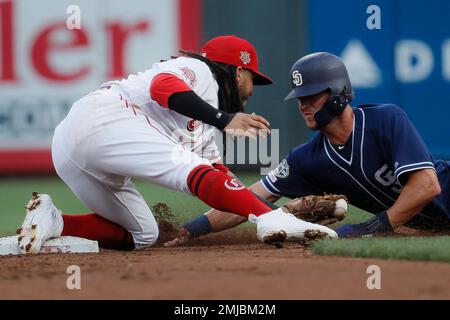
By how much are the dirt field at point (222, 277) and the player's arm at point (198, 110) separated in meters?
0.55

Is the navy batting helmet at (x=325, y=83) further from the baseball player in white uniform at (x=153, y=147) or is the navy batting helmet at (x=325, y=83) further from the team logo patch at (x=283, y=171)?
the team logo patch at (x=283, y=171)

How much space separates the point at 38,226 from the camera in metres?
4.44

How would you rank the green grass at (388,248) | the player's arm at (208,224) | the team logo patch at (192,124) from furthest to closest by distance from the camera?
1. the player's arm at (208,224)
2. the team logo patch at (192,124)
3. the green grass at (388,248)

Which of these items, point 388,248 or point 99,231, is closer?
point 388,248

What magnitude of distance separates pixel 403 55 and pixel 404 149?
490cm

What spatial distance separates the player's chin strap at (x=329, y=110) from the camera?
15.1 feet

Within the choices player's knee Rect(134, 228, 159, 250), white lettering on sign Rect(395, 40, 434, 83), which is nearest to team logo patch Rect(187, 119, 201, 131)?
player's knee Rect(134, 228, 159, 250)

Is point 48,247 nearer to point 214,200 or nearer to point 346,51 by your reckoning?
point 214,200

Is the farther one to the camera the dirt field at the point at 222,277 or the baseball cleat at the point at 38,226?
the baseball cleat at the point at 38,226

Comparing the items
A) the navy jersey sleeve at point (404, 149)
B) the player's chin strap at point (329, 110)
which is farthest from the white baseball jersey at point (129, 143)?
the navy jersey sleeve at point (404, 149)

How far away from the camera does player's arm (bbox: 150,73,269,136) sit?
4.10m

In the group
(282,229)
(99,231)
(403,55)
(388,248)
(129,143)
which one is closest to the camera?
(388,248)

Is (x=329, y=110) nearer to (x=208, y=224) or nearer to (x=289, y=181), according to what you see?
(x=289, y=181)

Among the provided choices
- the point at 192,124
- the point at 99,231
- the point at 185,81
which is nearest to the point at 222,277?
the point at 185,81
